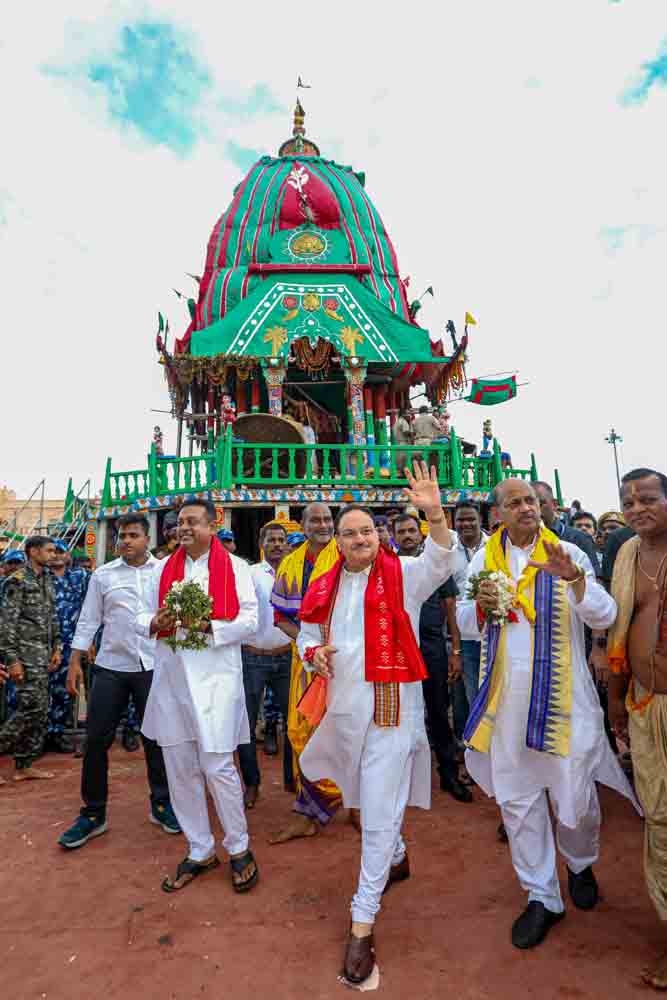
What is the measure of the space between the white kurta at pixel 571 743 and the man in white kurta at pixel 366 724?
359mm

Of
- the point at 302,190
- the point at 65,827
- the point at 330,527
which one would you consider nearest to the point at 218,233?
the point at 302,190

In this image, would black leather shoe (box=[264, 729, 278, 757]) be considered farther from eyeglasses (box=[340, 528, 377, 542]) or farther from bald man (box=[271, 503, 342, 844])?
eyeglasses (box=[340, 528, 377, 542])

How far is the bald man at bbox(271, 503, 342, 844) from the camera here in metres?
3.51

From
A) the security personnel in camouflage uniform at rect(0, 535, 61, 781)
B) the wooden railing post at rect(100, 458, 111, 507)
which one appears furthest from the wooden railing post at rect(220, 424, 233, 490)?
the security personnel in camouflage uniform at rect(0, 535, 61, 781)

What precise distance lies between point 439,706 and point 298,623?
3.81 ft

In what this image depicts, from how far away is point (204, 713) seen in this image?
3.02 metres

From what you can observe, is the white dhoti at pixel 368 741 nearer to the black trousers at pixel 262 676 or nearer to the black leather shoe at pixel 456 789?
the black leather shoe at pixel 456 789

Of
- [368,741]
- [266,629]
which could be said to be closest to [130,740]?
[266,629]

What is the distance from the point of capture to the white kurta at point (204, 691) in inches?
119

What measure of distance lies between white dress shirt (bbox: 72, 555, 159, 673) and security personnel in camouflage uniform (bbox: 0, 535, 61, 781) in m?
1.38

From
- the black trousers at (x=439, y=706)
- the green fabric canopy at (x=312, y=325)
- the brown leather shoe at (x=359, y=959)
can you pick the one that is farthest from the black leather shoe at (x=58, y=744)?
the green fabric canopy at (x=312, y=325)

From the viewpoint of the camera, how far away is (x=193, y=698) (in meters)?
3.03

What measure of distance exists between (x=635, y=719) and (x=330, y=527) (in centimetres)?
212

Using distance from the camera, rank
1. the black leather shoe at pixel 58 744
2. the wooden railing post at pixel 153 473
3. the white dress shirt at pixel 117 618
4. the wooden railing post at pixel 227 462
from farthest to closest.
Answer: the wooden railing post at pixel 153 473 < the wooden railing post at pixel 227 462 < the black leather shoe at pixel 58 744 < the white dress shirt at pixel 117 618
